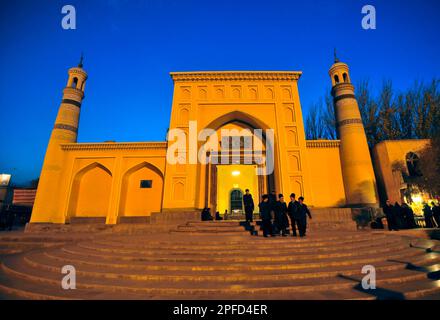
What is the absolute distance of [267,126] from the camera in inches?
543

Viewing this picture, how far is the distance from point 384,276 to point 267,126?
35.2 ft

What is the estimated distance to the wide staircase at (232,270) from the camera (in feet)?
11.0

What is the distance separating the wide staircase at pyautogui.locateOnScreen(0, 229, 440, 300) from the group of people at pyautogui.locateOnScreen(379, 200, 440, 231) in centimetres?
375

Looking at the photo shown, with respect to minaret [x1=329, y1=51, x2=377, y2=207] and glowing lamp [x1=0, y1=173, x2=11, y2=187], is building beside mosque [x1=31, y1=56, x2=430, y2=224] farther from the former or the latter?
glowing lamp [x1=0, y1=173, x2=11, y2=187]

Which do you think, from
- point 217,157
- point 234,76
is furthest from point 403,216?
point 234,76

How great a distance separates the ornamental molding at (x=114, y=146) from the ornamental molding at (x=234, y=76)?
462cm

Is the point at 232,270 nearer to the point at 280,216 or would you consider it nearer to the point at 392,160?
the point at 280,216

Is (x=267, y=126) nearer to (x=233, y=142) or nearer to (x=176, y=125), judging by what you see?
(x=233, y=142)

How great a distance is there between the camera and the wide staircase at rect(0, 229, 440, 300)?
3354mm

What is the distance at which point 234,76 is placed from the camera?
1445cm

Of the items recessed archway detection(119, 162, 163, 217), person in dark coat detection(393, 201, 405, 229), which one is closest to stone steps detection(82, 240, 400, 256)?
person in dark coat detection(393, 201, 405, 229)

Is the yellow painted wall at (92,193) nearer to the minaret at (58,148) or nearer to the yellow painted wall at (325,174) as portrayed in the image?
the minaret at (58,148)

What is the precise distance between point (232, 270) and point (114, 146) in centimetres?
1331
